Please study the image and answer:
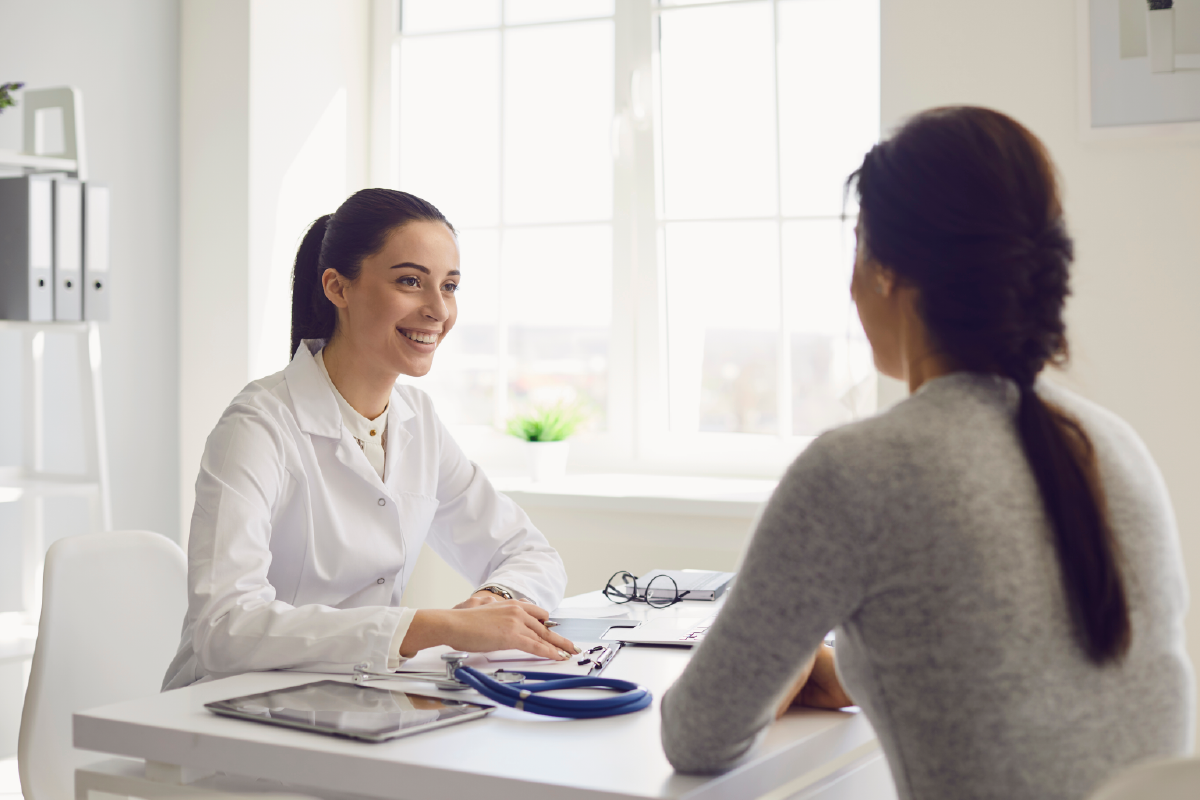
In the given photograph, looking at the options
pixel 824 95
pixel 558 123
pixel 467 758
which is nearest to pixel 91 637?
pixel 467 758

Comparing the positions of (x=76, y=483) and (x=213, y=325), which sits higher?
(x=213, y=325)

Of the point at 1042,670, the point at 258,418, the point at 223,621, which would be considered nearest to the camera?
the point at 1042,670

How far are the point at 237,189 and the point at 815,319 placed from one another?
169 cm

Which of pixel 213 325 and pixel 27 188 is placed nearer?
pixel 27 188

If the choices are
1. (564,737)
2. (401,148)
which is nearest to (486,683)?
(564,737)

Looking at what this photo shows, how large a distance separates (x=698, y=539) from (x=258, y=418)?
1.52m

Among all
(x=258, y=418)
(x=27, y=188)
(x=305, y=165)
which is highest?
(x=305, y=165)

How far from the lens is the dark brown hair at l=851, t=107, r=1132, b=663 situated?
0.89 m

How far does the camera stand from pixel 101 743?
1246 millimetres

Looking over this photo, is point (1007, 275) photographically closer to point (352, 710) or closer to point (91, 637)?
point (352, 710)

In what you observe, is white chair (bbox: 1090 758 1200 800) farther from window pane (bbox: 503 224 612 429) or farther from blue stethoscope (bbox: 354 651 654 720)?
window pane (bbox: 503 224 612 429)

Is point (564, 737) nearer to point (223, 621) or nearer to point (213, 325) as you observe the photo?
point (223, 621)

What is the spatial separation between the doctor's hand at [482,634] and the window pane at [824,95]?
204cm

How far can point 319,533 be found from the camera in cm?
178
